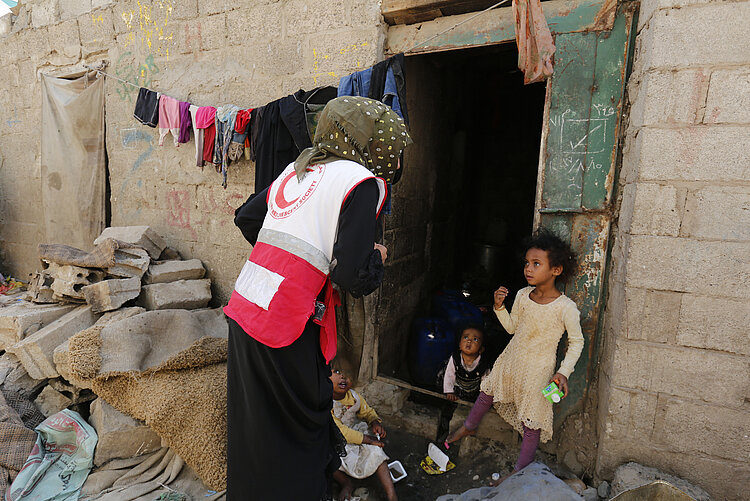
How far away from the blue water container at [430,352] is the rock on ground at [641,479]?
5.31 ft

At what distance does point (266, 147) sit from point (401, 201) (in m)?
1.16

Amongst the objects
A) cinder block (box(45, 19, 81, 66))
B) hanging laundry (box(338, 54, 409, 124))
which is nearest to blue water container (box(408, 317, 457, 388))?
hanging laundry (box(338, 54, 409, 124))

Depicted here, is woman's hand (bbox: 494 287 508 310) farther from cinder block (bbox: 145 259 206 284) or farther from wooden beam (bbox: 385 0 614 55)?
cinder block (bbox: 145 259 206 284)

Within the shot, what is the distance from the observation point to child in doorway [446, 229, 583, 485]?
7.68 feet

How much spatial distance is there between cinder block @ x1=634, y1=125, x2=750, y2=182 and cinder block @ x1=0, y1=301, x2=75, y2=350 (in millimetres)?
3957

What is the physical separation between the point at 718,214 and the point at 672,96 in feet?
1.94

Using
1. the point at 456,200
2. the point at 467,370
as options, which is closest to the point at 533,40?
the point at 467,370

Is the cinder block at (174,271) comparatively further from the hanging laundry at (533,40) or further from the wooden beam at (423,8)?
the hanging laundry at (533,40)

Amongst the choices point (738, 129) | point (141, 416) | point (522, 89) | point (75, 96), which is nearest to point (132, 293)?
point (141, 416)

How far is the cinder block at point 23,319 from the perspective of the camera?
3.14 meters

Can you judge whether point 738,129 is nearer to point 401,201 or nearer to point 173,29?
point 401,201

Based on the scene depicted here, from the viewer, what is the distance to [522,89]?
257 inches

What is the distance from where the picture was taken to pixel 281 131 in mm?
3125

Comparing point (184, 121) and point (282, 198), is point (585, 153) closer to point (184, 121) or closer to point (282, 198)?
point (282, 198)
